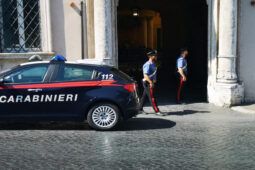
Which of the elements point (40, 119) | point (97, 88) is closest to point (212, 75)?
point (97, 88)

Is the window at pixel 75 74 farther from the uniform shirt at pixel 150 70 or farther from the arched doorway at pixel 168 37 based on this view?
the arched doorway at pixel 168 37

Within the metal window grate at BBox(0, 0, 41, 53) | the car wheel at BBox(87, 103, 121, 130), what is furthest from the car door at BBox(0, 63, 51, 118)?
the metal window grate at BBox(0, 0, 41, 53)

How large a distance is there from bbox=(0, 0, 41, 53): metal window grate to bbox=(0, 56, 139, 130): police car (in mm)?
4023

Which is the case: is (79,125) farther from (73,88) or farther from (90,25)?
(90,25)

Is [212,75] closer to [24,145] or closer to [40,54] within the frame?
[40,54]

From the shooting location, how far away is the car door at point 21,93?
9.30m

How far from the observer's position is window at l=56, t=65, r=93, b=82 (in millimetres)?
9477

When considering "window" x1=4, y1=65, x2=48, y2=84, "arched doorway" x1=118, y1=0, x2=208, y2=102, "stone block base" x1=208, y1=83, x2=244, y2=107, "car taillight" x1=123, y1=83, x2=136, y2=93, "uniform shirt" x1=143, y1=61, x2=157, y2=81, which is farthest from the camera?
"arched doorway" x1=118, y1=0, x2=208, y2=102

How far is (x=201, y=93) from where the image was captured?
51.3 feet

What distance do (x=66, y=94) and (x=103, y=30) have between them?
372 centimetres

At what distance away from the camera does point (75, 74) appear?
952cm

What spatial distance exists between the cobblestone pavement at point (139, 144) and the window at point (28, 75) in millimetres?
1104

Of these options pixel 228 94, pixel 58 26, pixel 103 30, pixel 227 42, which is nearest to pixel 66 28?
pixel 58 26

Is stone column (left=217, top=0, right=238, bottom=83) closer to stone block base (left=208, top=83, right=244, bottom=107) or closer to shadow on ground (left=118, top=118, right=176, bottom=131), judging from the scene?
stone block base (left=208, top=83, right=244, bottom=107)
